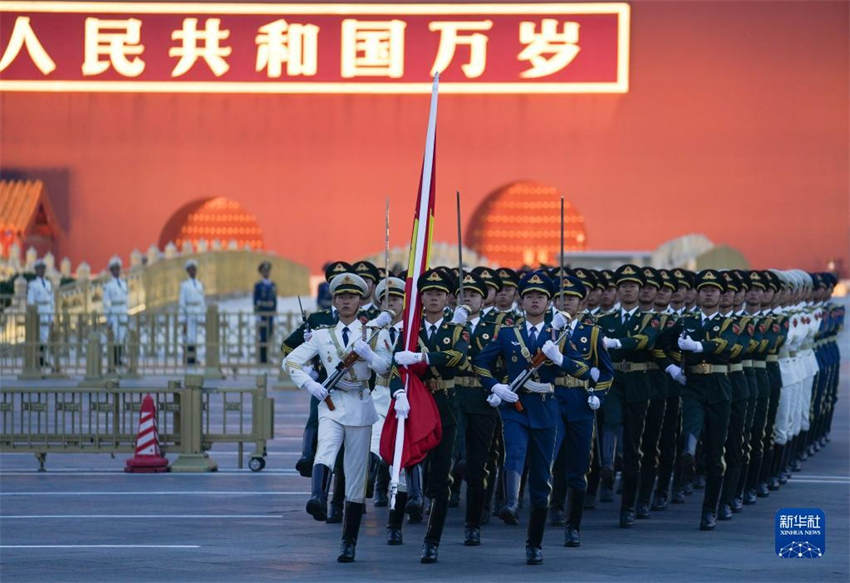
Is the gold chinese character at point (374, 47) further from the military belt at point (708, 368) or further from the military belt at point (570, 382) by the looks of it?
the military belt at point (570, 382)

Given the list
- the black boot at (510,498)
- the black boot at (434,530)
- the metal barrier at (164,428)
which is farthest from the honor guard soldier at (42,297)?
the black boot at (434,530)

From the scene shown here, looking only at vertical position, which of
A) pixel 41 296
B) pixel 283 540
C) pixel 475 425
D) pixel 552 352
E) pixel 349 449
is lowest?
pixel 283 540

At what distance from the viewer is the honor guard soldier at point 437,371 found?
10245mm

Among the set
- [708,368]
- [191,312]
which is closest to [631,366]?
[708,368]

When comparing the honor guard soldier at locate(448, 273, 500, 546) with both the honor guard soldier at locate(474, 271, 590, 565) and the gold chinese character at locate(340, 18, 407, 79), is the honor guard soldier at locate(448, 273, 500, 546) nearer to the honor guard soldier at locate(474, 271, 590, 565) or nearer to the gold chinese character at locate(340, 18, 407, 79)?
the honor guard soldier at locate(474, 271, 590, 565)

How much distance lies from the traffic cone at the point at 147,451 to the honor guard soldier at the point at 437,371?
4197 millimetres

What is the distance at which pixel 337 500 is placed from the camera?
1205cm

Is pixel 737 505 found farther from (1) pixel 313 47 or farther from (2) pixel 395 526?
(1) pixel 313 47

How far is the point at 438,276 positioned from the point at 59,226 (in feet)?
83.2

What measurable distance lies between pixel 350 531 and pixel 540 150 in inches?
973

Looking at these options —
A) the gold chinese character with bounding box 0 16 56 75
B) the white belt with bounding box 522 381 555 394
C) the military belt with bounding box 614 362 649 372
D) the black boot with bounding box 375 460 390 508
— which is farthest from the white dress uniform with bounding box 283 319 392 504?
the gold chinese character with bounding box 0 16 56 75

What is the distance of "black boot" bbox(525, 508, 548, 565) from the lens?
1015 cm

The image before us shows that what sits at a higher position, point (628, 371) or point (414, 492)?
point (628, 371)

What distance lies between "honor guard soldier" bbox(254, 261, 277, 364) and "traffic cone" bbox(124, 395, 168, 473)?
10.8 meters
